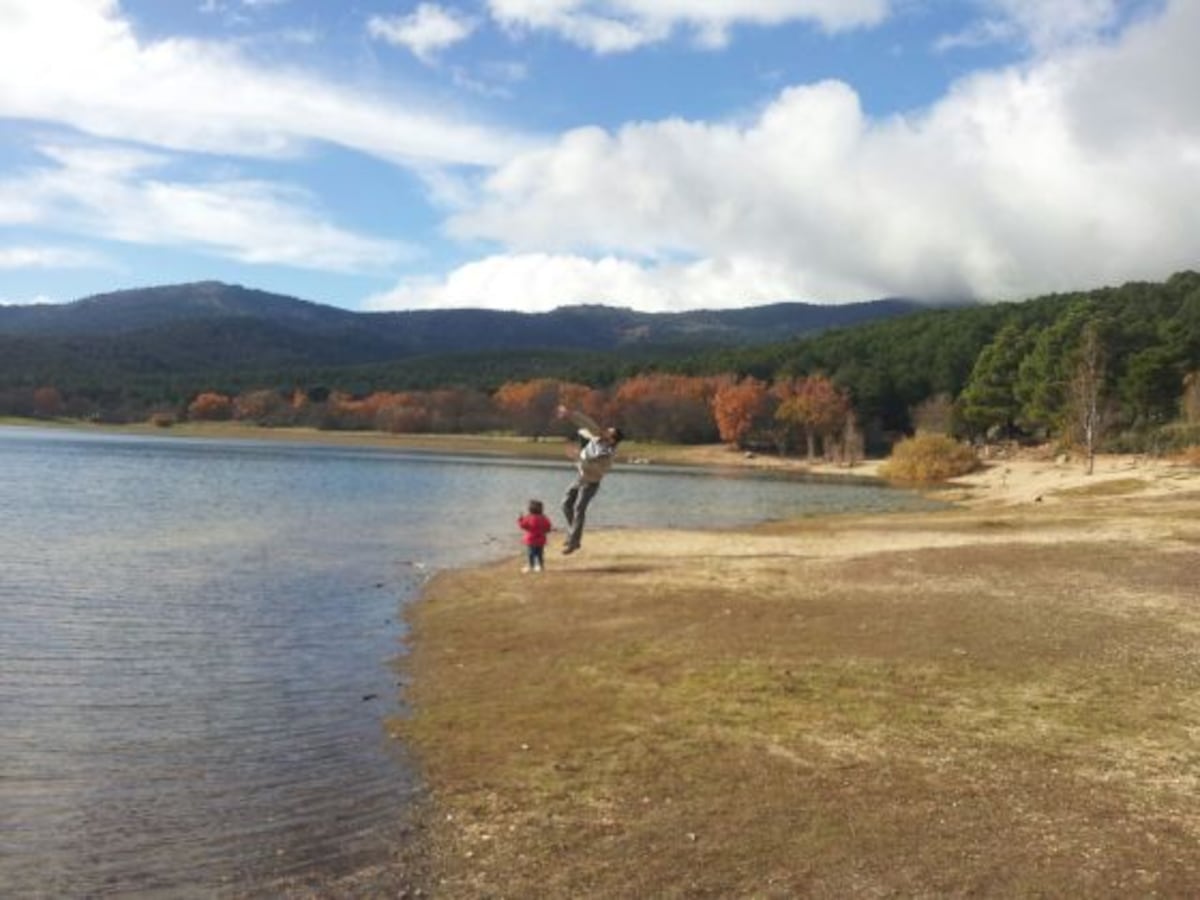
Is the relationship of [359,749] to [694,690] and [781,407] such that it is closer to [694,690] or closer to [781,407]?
[694,690]

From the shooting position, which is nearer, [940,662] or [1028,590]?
[940,662]

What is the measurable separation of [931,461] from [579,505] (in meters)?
69.2

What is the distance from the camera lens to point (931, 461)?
89.9m

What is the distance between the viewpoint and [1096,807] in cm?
933

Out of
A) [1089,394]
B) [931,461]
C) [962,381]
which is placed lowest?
[931,461]

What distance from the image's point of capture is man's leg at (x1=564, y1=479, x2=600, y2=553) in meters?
25.7

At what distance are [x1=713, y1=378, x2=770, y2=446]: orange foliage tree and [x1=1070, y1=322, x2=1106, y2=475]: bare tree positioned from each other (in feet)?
185

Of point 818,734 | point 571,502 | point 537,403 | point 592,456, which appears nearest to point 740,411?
point 537,403

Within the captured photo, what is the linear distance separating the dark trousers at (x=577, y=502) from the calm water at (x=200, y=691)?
397 cm

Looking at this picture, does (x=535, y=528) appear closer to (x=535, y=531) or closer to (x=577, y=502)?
(x=535, y=531)

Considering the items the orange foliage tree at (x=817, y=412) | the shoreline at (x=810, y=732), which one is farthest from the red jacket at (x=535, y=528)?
the orange foliage tree at (x=817, y=412)

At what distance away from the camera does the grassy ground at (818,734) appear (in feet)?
27.5

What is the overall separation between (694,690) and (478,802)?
172 inches

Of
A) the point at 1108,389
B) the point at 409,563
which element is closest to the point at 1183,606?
the point at 409,563
